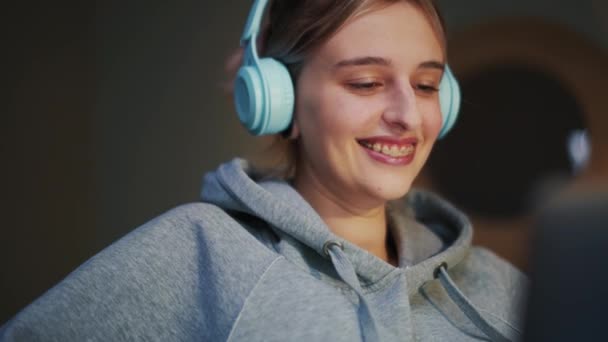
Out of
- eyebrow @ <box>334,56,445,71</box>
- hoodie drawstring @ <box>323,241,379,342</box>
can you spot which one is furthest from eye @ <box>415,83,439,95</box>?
hoodie drawstring @ <box>323,241,379,342</box>

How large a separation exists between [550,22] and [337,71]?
203cm

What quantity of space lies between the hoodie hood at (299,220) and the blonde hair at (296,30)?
81 millimetres

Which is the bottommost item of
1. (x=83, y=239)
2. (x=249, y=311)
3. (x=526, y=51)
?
(x=83, y=239)

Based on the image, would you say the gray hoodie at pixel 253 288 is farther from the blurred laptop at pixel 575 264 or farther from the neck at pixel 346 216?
the blurred laptop at pixel 575 264

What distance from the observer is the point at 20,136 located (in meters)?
2.60

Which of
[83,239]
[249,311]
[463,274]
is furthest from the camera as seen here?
[83,239]

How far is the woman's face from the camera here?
4.39 ft

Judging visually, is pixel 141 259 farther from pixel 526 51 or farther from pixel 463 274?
pixel 526 51

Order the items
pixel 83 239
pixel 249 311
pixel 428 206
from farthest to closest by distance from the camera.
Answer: pixel 83 239 < pixel 428 206 < pixel 249 311

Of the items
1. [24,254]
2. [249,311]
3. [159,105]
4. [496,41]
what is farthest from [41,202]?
[496,41]

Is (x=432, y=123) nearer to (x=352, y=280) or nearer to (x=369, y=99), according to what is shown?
(x=369, y=99)

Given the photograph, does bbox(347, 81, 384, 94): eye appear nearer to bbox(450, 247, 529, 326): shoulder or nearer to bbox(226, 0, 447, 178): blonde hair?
bbox(226, 0, 447, 178): blonde hair

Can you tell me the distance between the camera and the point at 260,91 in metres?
1.35

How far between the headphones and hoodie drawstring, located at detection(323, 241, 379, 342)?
0.26 m
